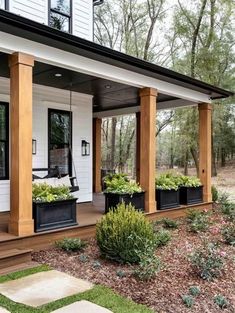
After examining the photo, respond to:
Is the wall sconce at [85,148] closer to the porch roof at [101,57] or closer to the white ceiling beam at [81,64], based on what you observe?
the porch roof at [101,57]

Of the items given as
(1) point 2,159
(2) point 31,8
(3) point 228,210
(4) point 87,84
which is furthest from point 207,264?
(2) point 31,8

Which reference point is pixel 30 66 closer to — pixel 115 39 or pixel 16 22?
pixel 16 22

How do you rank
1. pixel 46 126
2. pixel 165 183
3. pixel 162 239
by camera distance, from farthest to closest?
pixel 46 126 < pixel 165 183 < pixel 162 239

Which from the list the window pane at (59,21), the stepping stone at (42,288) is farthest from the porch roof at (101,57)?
→ the stepping stone at (42,288)

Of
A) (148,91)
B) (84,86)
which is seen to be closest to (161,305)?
(148,91)

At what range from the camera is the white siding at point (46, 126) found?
270 inches

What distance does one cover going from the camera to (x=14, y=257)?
13.6 ft

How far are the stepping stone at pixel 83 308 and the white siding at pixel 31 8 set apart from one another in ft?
20.6

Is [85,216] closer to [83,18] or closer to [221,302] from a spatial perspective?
[221,302]

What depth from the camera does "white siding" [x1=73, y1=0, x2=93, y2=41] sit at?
820 cm

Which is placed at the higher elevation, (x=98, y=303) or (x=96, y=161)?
(x=96, y=161)

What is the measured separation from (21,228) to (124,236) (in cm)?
→ 144

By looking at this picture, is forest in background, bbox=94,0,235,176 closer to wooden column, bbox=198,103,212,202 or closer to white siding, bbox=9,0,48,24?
wooden column, bbox=198,103,212,202

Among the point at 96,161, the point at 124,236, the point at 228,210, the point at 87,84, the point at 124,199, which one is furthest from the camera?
the point at 96,161
